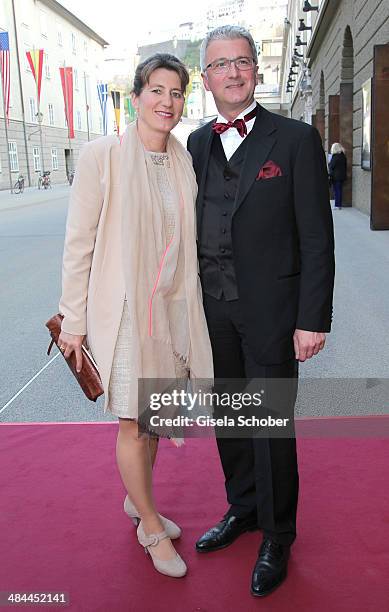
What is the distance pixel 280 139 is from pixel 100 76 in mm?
59901

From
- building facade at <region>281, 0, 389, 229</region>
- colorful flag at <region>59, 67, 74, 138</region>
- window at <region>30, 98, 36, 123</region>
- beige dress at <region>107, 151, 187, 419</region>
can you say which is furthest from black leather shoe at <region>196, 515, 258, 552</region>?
window at <region>30, 98, 36, 123</region>

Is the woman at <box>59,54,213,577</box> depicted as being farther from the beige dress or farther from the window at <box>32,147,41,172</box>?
the window at <box>32,147,41,172</box>

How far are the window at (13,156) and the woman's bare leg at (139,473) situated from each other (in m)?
35.9

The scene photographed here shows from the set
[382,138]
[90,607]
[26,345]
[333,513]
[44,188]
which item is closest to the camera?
[90,607]

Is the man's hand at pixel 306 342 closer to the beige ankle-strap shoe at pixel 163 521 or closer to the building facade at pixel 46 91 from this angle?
the beige ankle-strap shoe at pixel 163 521

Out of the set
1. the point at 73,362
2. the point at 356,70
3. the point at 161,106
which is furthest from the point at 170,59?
the point at 356,70

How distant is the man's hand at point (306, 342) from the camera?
7.35 feet

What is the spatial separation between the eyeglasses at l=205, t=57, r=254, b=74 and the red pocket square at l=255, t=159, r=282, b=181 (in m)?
0.35

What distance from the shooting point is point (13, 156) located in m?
36.1

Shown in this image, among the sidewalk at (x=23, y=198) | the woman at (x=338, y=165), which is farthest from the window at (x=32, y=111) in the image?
the woman at (x=338, y=165)

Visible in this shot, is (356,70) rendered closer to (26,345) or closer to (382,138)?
(382,138)

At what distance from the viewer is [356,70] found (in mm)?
13812

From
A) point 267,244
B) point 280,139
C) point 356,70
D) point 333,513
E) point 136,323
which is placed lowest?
point 333,513

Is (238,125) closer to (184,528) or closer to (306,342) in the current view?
(306,342)
